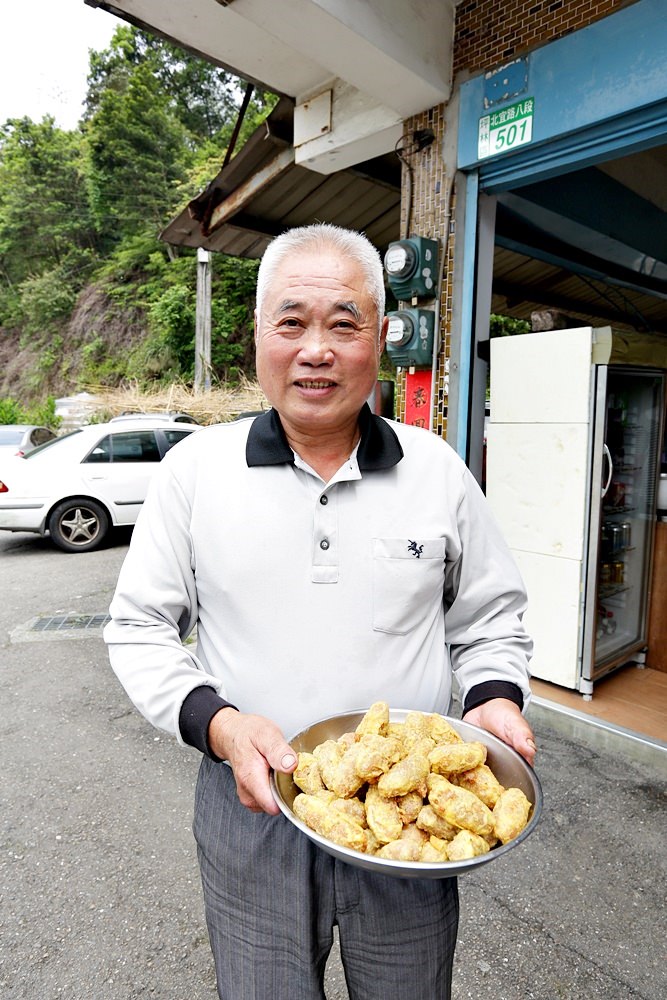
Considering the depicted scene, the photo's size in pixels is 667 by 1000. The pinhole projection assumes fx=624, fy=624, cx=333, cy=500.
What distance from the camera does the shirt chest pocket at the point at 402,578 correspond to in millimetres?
1444

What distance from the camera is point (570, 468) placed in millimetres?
4012

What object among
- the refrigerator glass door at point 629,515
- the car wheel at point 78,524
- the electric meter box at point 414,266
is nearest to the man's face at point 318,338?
the electric meter box at point 414,266

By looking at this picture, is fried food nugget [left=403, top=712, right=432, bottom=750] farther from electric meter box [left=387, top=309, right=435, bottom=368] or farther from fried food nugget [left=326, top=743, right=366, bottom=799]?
→ electric meter box [left=387, top=309, right=435, bottom=368]

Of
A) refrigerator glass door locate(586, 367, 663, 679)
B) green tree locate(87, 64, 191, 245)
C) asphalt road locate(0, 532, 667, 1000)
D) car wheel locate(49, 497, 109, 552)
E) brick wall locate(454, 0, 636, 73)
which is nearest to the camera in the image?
asphalt road locate(0, 532, 667, 1000)

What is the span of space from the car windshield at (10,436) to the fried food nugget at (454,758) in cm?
1324

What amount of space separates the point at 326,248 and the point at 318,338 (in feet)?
0.66

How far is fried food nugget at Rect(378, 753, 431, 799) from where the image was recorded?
1188 millimetres

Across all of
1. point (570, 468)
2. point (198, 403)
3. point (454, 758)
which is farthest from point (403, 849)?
point (198, 403)

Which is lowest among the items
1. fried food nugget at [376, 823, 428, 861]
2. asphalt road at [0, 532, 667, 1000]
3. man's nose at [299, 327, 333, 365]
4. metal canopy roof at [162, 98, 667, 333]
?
asphalt road at [0, 532, 667, 1000]

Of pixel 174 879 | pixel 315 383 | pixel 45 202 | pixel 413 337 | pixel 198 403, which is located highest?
pixel 45 202

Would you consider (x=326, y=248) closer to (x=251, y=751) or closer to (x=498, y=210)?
(x=251, y=751)

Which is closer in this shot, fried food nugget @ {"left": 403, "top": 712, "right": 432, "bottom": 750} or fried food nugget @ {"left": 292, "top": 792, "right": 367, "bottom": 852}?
fried food nugget @ {"left": 292, "top": 792, "right": 367, "bottom": 852}

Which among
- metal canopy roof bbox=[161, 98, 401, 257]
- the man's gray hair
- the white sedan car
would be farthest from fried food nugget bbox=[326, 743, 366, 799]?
the white sedan car

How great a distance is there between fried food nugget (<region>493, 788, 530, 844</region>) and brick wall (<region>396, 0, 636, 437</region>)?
3.37 m
